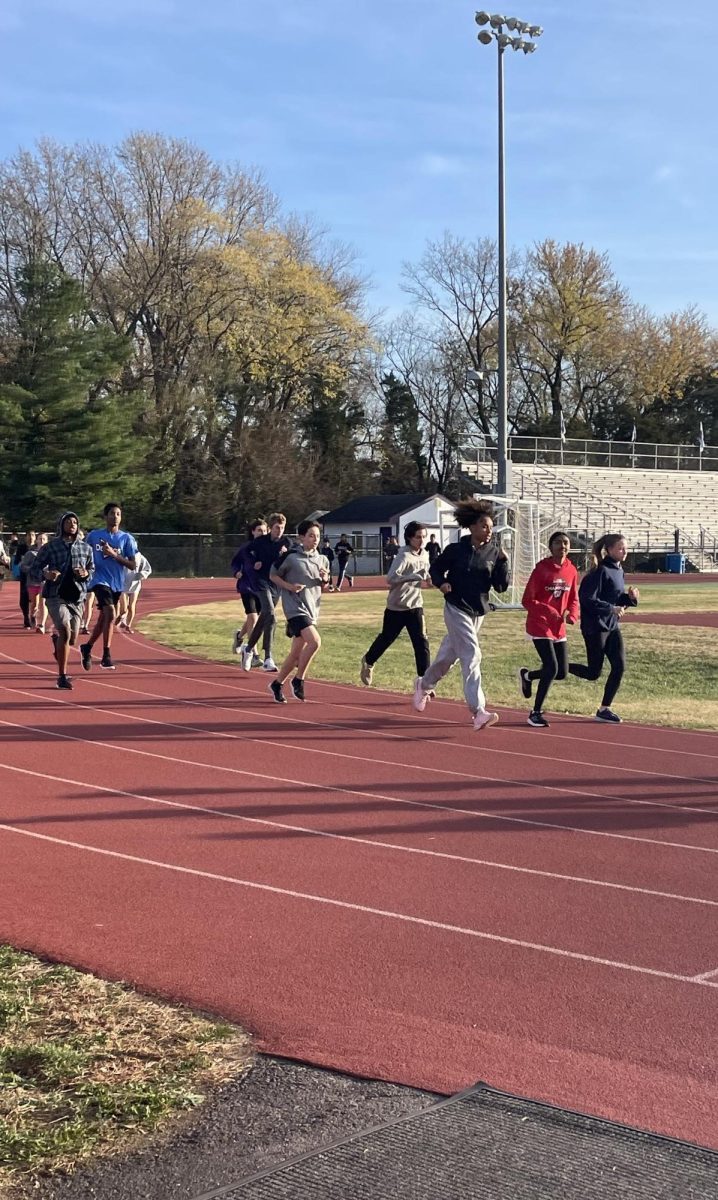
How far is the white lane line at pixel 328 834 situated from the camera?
684 centimetres

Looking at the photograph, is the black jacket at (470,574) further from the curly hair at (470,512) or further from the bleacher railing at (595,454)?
the bleacher railing at (595,454)

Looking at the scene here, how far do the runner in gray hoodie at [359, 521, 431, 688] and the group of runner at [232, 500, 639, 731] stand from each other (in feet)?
0.04

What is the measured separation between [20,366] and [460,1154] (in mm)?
51077

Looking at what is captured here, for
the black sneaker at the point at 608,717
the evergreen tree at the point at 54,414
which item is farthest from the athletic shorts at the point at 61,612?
the evergreen tree at the point at 54,414

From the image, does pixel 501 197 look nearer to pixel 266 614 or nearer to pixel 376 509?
pixel 266 614

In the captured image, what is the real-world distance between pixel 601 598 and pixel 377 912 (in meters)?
7.07

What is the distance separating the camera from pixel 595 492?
58.0m

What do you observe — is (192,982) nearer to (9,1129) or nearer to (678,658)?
(9,1129)

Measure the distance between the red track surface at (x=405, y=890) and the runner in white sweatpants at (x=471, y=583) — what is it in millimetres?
644

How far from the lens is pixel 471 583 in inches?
453

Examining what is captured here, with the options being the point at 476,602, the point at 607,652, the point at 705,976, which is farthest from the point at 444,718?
the point at 705,976

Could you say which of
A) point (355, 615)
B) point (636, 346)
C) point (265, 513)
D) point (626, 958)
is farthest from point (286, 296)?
point (626, 958)

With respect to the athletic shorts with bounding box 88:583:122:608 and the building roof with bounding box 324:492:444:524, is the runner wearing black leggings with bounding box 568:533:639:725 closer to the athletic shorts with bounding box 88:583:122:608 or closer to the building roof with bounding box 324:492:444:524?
the athletic shorts with bounding box 88:583:122:608

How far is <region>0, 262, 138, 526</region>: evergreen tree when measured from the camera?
49250mm
